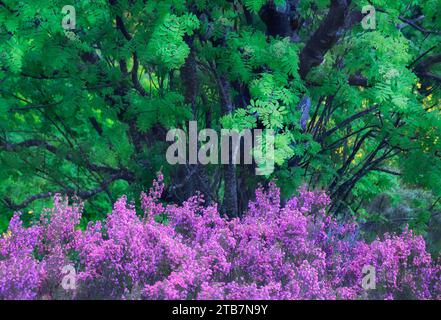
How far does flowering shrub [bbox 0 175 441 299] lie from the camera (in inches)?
164

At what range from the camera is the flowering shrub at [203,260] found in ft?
13.7

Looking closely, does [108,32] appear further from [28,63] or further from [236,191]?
[236,191]

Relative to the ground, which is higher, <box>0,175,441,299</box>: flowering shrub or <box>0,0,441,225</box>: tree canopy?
<box>0,0,441,225</box>: tree canopy

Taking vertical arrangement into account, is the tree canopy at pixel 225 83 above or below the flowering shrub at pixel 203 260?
above

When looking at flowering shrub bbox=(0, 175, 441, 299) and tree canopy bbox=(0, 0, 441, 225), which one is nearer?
flowering shrub bbox=(0, 175, 441, 299)

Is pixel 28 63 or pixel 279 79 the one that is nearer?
pixel 279 79

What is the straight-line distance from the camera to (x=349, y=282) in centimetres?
471

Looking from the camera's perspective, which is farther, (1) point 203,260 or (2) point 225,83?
(2) point 225,83

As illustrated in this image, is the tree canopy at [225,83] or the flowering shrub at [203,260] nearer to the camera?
the flowering shrub at [203,260]

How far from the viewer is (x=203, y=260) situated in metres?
4.31
